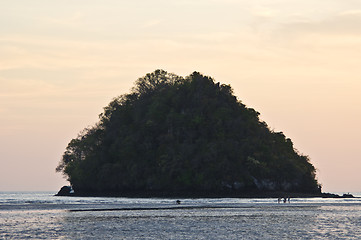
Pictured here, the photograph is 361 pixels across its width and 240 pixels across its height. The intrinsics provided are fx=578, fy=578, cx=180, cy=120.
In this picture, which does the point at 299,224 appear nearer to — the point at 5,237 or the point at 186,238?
the point at 186,238

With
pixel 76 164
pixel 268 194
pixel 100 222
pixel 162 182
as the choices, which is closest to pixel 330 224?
pixel 100 222

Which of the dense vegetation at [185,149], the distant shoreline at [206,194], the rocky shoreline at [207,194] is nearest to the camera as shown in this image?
the distant shoreline at [206,194]

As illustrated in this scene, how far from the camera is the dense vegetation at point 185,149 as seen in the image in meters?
140

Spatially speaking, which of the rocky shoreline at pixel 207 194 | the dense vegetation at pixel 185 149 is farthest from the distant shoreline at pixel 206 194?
the dense vegetation at pixel 185 149

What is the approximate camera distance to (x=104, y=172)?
149750mm

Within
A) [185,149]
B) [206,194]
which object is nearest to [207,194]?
[206,194]

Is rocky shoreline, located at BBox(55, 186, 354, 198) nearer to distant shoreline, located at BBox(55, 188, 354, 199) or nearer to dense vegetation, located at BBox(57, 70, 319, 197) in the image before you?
distant shoreline, located at BBox(55, 188, 354, 199)

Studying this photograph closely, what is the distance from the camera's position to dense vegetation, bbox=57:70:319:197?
140 meters

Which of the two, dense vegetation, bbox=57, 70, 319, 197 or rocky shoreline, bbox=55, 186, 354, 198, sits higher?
dense vegetation, bbox=57, 70, 319, 197

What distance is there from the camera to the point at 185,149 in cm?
14500

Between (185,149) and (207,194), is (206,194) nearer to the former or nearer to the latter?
(207,194)

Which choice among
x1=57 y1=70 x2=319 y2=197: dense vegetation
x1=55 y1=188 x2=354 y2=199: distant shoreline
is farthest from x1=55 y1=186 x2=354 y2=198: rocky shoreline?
x1=57 y1=70 x2=319 y2=197: dense vegetation

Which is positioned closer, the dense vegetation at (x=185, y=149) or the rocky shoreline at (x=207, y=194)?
the rocky shoreline at (x=207, y=194)

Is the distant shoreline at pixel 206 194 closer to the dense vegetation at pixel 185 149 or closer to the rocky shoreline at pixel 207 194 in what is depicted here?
the rocky shoreline at pixel 207 194
